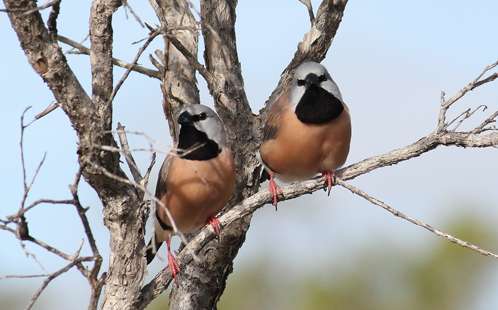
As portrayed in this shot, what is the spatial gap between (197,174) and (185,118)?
14.4 inches

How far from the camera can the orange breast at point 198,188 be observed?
5785mm

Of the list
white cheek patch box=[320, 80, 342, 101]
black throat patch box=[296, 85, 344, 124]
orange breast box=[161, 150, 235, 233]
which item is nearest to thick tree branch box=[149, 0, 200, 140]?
orange breast box=[161, 150, 235, 233]

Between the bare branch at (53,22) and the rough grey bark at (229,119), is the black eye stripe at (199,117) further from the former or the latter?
the bare branch at (53,22)

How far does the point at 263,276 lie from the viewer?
14.4 meters

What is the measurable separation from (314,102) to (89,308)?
2732mm

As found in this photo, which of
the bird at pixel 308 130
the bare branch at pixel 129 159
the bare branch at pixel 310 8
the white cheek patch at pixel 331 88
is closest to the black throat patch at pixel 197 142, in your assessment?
the bird at pixel 308 130

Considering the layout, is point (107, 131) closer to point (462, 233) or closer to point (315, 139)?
point (315, 139)

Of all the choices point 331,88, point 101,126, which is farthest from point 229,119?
point 101,126

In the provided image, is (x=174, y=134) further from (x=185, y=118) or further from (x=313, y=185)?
(x=313, y=185)

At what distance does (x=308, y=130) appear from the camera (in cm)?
624

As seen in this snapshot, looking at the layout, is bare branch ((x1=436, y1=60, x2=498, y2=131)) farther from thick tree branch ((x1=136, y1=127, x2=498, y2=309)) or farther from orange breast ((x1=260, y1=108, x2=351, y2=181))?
orange breast ((x1=260, y1=108, x2=351, y2=181))

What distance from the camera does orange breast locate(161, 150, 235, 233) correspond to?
579 cm

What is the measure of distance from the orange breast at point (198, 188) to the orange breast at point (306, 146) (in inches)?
18.9

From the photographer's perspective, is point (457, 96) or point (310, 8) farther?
point (310, 8)
